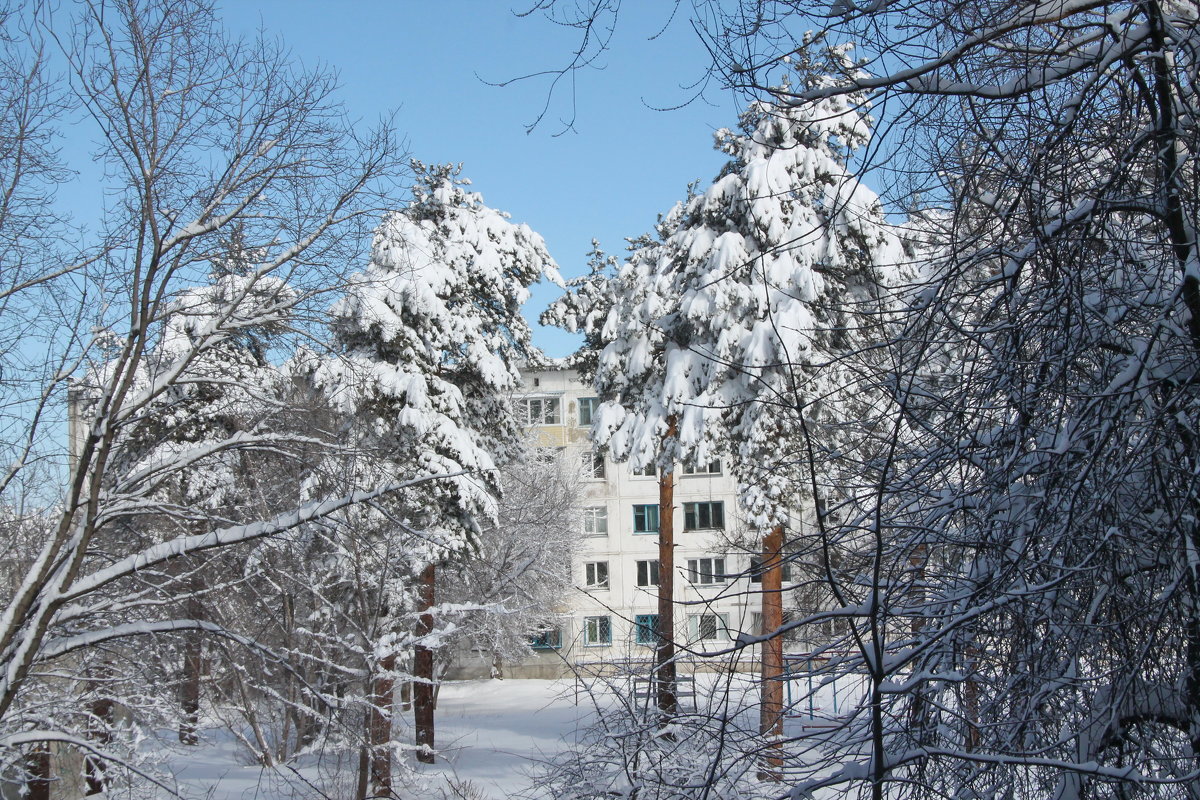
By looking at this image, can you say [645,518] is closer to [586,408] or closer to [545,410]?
[586,408]

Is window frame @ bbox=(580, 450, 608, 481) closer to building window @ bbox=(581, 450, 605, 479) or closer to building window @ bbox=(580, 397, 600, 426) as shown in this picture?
building window @ bbox=(581, 450, 605, 479)

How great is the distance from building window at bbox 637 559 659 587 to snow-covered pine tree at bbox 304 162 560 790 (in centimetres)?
1571

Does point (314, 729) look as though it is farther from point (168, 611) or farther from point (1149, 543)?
point (1149, 543)

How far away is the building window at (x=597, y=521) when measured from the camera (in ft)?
128

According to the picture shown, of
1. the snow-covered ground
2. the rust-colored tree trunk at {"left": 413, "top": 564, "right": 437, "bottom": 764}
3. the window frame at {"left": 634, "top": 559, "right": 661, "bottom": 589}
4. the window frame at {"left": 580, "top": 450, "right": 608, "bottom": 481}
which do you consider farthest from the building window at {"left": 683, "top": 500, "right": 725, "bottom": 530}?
the rust-colored tree trunk at {"left": 413, "top": 564, "right": 437, "bottom": 764}

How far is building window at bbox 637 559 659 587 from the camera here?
37531 millimetres

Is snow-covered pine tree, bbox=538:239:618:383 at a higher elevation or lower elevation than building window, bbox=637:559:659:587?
higher

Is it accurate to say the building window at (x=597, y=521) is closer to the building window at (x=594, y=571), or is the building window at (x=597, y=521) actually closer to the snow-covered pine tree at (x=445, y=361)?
the building window at (x=594, y=571)

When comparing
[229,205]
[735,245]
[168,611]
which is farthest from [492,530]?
[229,205]

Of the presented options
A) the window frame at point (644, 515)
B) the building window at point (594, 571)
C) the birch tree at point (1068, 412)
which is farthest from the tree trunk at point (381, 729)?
the window frame at point (644, 515)

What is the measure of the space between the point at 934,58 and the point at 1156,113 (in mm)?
742

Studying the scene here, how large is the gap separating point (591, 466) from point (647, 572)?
14.9ft

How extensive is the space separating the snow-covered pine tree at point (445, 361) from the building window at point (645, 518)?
52.8 feet

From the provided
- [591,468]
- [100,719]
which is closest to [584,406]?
[591,468]
